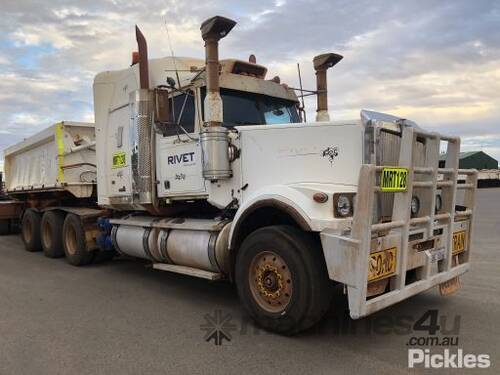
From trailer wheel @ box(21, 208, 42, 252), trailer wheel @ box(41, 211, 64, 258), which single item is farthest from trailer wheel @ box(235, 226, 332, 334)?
trailer wheel @ box(21, 208, 42, 252)

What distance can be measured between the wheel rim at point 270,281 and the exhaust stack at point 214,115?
4.09ft

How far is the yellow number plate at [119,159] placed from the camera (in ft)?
Answer: 24.4

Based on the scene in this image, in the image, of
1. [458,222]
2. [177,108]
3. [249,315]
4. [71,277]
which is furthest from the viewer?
[71,277]

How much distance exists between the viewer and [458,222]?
543 centimetres

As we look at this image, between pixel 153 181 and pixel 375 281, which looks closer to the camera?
pixel 375 281

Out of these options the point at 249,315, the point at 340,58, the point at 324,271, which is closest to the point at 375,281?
the point at 324,271

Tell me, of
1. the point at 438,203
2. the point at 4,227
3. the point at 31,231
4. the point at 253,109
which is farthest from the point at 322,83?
the point at 4,227

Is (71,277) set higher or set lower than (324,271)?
lower

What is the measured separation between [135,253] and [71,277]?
1.45 metres

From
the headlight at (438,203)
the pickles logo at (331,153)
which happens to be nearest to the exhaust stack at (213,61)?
the pickles logo at (331,153)

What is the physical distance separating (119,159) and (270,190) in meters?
3.56

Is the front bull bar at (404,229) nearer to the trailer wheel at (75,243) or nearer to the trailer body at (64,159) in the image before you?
the trailer wheel at (75,243)

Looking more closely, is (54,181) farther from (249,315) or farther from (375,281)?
(375,281)

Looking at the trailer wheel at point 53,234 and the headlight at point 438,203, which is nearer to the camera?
the headlight at point 438,203
